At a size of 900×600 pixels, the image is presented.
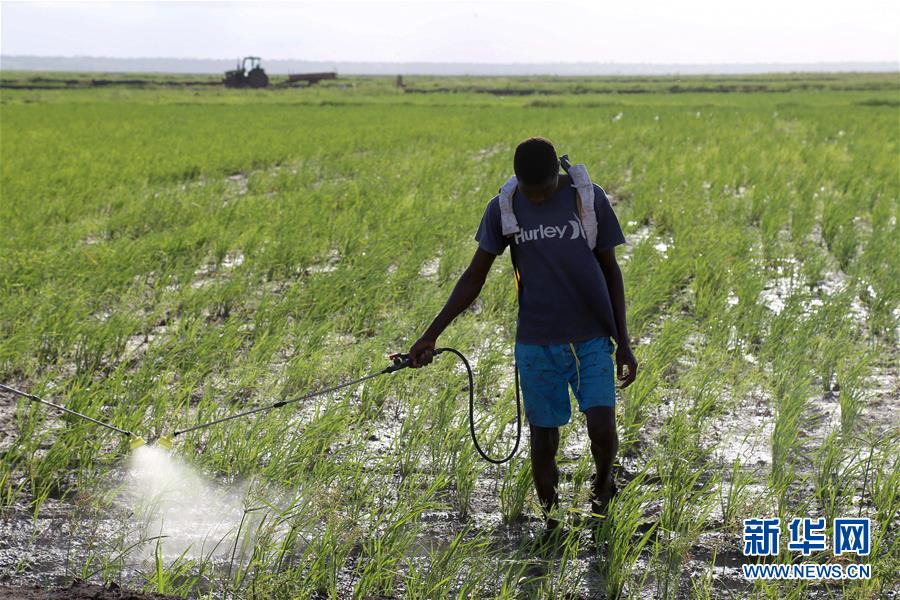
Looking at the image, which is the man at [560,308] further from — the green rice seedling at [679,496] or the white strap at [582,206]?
the green rice seedling at [679,496]

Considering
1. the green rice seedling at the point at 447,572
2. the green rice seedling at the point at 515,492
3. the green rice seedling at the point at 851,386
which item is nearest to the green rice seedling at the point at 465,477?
the green rice seedling at the point at 515,492

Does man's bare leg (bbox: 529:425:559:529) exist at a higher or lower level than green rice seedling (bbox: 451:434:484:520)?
higher

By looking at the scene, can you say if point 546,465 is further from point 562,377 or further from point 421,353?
point 421,353

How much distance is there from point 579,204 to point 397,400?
1.65 metres

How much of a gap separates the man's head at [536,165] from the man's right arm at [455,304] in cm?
30

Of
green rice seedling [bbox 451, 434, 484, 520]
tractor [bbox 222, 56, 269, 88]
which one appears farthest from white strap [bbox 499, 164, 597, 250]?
tractor [bbox 222, 56, 269, 88]

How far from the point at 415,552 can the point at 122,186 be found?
812 centimetres

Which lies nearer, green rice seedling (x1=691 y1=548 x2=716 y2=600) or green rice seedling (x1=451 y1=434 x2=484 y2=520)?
green rice seedling (x1=691 y1=548 x2=716 y2=600)

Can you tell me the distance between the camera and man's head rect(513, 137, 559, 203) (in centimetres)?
253

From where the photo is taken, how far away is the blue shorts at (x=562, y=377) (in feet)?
8.75

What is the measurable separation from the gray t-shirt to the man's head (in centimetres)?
10

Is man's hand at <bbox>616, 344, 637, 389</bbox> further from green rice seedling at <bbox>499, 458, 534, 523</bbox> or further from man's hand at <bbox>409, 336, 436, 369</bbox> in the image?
man's hand at <bbox>409, 336, 436, 369</bbox>

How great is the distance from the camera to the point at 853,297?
201 inches

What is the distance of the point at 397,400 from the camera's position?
156 inches
